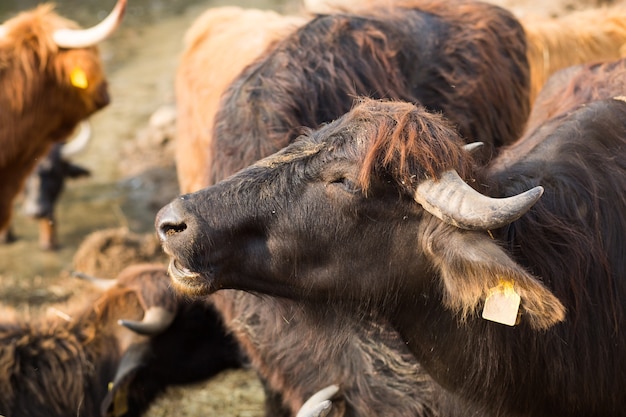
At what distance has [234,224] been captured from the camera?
3.25m

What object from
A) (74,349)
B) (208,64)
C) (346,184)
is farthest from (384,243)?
(208,64)

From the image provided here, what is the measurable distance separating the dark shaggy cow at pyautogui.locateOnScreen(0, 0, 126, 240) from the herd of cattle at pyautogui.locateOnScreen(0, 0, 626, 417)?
1.20 metres

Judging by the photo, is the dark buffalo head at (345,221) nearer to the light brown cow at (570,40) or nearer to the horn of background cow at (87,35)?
the light brown cow at (570,40)

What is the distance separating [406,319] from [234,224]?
32.5 inches

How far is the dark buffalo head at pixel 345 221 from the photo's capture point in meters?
3.16

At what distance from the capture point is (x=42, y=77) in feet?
22.8

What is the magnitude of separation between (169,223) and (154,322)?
2.30 meters

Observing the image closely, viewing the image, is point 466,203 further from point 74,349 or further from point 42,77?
point 42,77

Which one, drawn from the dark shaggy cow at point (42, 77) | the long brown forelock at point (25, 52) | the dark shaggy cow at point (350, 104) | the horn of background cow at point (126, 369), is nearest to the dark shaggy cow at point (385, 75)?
the dark shaggy cow at point (350, 104)

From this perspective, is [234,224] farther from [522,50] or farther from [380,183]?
[522,50]

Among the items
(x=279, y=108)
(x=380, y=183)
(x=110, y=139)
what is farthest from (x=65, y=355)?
(x=110, y=139)

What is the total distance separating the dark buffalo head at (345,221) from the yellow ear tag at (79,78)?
13.3ft

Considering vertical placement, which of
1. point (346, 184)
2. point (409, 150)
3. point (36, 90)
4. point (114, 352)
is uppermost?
point (409, 150)

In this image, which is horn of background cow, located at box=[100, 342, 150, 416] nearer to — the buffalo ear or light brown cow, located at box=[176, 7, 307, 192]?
light brown cow, located at box=[176, 7, 307, 192]
